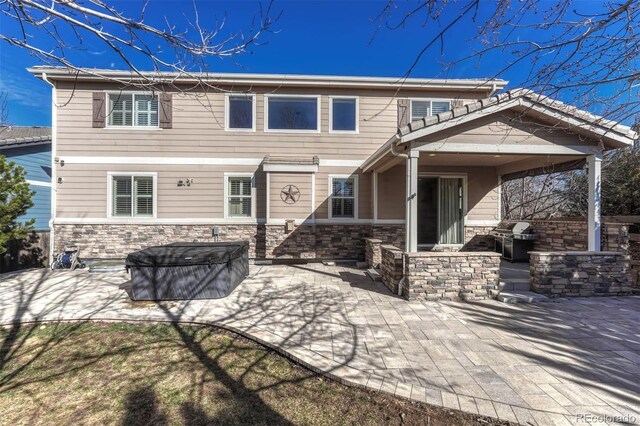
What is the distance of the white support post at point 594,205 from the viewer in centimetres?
523

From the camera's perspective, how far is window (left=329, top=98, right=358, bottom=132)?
8.48 meters

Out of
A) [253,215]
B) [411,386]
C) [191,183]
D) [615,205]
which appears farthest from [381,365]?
[615,205]

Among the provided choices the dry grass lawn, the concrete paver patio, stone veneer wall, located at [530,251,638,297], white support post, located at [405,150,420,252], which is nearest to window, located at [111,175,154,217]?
the concrete paver patio

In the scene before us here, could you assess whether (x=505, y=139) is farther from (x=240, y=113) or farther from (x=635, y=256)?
(x=240, y=113)

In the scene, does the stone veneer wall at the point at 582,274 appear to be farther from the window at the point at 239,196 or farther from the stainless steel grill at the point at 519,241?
the window at the point at 239,196

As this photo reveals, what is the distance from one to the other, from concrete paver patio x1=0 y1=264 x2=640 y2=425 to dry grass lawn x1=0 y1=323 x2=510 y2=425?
0.20 metres

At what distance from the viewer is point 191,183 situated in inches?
323

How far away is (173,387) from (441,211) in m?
8.01

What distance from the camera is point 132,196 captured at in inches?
322

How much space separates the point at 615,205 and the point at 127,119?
1397 centimetres

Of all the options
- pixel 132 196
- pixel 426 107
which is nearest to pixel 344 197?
pixel 426 107

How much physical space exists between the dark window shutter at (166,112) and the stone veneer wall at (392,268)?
7186 millimetres

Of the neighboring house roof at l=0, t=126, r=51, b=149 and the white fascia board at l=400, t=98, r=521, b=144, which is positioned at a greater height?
the neighboring house roof at l=0, t=126, r=51, b=149

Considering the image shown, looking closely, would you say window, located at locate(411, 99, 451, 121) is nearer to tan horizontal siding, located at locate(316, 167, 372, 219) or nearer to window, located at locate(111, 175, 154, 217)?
tan horizontal siding, located at locate(316, 167, 372, 219)
